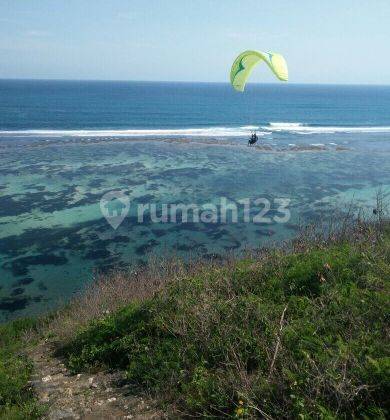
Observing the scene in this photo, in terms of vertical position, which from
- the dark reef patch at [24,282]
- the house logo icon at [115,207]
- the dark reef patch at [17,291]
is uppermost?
the house logo icon at [115,207]

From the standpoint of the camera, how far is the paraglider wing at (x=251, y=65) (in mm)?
12094

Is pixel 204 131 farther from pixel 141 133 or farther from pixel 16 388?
pixel 16 388

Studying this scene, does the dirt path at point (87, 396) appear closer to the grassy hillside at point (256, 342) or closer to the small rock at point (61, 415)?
the small rock at point (61, 415)

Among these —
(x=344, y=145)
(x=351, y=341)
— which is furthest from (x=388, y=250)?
(x=344, y=145)

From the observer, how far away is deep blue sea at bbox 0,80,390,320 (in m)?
15.5

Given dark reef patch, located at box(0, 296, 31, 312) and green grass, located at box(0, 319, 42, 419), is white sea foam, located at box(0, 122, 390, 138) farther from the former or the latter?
green grass, located at box(0, 319, 42, 419)

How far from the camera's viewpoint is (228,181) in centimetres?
2623

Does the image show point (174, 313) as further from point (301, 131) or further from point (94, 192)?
point (301, 131)

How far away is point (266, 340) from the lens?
17.1 feet

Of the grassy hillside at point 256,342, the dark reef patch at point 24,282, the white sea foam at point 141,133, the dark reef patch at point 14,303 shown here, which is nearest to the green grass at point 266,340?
the grassy hillside at point 256,342

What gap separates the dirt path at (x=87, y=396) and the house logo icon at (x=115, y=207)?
12.4m

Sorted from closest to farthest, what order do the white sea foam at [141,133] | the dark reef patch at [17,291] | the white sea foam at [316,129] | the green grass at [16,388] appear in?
the green grass at [16,388]
the dark reef patch at [17,291]
the white sea foam at [141,133]
the white sea foam at [316,129]

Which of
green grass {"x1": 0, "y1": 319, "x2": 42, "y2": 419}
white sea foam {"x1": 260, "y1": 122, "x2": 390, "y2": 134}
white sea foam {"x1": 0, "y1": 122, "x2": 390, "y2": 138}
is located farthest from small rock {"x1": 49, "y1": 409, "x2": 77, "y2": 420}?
white sea foam {"x1": 260, "y1": 122, "x2": 390, "y2": 134}

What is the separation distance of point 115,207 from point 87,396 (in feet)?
52.9
